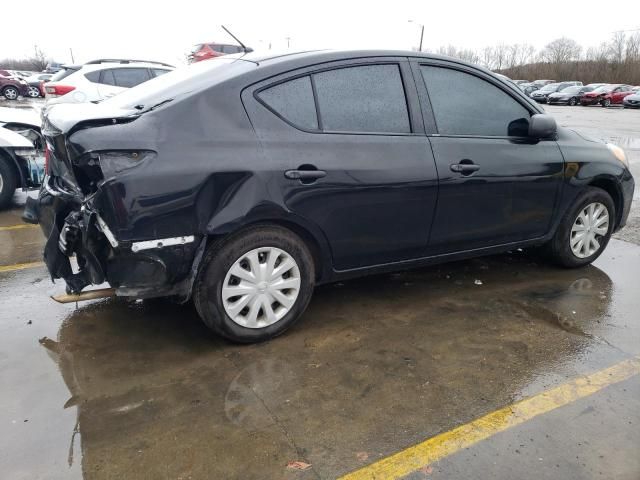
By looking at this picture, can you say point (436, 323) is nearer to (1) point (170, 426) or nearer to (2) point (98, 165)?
(1) point (170, 426)

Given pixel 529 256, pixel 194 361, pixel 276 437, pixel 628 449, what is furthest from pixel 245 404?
pixel 529 256

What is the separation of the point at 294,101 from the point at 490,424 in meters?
2.03

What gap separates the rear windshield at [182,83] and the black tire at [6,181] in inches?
134

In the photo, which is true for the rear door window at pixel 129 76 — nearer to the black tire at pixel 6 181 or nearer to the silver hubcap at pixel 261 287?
the black tire at pixel 6 181

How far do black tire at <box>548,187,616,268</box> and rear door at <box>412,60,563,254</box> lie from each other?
313 mm

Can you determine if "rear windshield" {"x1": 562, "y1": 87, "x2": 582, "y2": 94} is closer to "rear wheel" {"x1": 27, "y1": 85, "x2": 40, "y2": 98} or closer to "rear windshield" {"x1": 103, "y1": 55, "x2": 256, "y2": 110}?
"rear wheel" {"x1": 27, "y1": 85, "x2": 40, "y2": 98}

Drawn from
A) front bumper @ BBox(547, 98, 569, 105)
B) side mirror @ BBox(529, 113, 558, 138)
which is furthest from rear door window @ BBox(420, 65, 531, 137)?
front bumper @ BBox(547, 98, 569, 105)

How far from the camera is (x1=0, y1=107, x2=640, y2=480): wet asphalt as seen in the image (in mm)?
2326

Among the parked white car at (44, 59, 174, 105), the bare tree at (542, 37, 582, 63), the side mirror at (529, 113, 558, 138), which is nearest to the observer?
the side mirror at (529, 113, 558, 138)

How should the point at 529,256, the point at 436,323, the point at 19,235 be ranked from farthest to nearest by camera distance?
the point at 19,235 → the point at 529,256 → the point at 436,323

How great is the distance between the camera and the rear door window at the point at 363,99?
3246 millimetres

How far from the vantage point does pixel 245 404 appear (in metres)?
2.68

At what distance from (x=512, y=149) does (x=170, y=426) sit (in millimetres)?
2917

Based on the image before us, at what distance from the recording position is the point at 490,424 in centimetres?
257
